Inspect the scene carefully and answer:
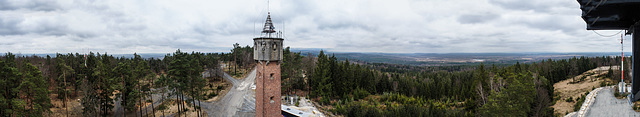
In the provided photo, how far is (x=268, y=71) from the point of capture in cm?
1593

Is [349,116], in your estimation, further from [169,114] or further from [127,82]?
[127,82]

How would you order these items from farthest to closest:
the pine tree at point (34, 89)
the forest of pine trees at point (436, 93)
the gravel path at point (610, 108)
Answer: the forest of pine trees at point (436, 93) < the gravel path at point (610, 108) < the pine tree at point (34, 89)

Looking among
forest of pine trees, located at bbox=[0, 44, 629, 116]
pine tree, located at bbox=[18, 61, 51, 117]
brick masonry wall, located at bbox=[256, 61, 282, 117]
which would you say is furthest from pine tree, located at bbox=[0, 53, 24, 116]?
brick masonry wall, located at bbox=[256, 61, 282, 117]

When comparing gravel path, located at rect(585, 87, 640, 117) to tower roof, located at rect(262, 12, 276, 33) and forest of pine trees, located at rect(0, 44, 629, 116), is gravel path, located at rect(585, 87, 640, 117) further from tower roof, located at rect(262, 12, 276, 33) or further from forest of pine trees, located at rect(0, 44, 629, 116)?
tower roof, located at rect(262, 12, 276, 33)

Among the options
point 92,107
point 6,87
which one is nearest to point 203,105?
point 92,107

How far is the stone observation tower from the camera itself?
15.9m

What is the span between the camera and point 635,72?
35.6 ft

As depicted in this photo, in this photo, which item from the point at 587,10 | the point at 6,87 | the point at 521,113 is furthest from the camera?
the point at 521,113

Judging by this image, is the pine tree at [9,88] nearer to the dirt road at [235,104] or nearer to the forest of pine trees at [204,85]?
the forest of pine trees at [204,85]

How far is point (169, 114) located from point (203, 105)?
5.02m

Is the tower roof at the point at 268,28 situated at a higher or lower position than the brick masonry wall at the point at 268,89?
higher

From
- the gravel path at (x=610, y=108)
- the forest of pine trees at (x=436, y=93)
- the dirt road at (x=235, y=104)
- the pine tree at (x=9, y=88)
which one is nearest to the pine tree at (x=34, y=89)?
the pine tree at (x=9, y=88)

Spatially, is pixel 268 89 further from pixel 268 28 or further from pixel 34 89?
pixel 34 89

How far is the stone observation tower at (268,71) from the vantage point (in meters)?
15.9
